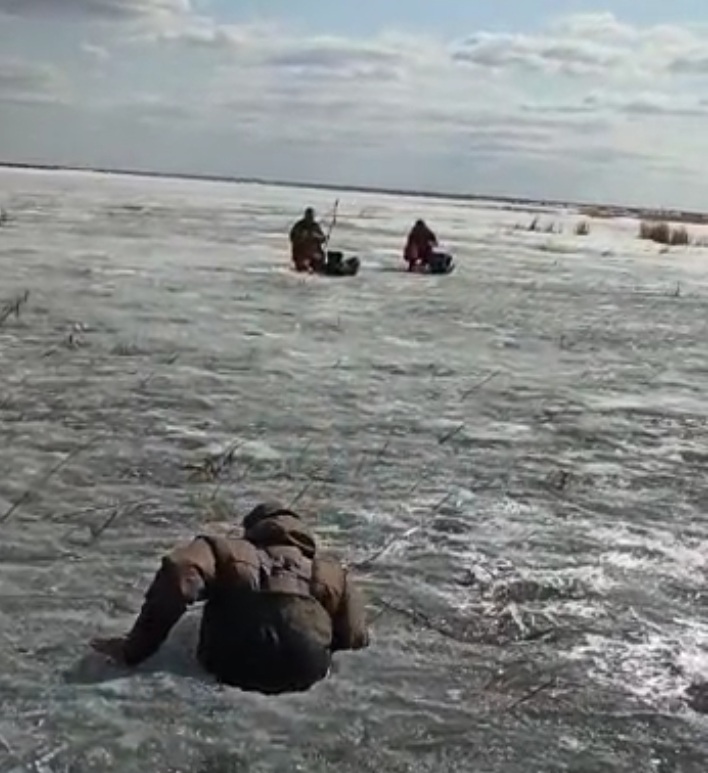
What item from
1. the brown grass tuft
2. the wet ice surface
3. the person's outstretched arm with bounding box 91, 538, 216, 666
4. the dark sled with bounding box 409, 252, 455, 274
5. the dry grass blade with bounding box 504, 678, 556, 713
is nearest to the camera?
the wet ice surface

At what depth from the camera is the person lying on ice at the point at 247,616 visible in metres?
4.23

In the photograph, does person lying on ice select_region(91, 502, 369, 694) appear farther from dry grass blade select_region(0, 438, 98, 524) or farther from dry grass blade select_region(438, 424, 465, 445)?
dry grass blade select_region(438, 424, 465, 445)

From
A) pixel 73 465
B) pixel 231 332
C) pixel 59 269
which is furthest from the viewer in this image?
pixel 59 269

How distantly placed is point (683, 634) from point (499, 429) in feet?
12.2

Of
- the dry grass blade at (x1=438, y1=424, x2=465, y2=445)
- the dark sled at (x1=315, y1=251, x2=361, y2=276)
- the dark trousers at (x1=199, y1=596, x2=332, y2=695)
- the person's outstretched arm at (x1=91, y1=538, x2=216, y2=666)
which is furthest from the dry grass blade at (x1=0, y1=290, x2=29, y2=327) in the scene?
the dark trousers at (x1=199, y1=596, x2=332, y2=695)

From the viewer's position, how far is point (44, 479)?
6.62 m

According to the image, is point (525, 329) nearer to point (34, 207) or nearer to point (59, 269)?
point (59, 269)

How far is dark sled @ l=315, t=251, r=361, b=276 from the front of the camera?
1911 centimetres

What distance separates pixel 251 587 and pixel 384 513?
2.13m

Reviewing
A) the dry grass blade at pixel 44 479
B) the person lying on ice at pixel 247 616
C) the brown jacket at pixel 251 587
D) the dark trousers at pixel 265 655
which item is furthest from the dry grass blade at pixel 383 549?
the dry grass blade at pixel 44 479

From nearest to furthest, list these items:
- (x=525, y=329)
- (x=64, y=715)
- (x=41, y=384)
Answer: (x=64, y=715)
(x=41, y=384)
(x=525, y=329)

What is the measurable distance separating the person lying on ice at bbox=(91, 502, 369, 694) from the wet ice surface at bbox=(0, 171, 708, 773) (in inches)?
3.7

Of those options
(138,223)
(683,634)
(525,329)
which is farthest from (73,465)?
(138,223)

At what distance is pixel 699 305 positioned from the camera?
59.2 ft
